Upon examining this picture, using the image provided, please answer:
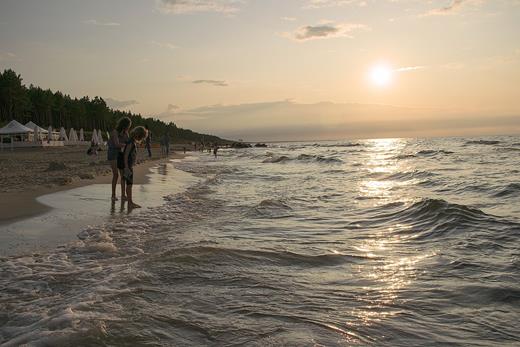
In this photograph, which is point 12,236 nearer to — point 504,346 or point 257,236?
point 257,236

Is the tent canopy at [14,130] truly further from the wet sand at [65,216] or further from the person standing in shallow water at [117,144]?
the person standing in shallow water at [117,144]

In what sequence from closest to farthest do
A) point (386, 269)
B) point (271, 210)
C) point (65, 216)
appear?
1. point (386, 269)
2. point (65, 216)
3. point (271, 210)

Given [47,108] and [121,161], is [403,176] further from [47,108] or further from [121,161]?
[47,108]

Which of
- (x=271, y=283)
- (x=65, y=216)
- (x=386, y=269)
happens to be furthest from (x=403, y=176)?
(x=271, y=283)

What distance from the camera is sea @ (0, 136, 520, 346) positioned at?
323 cm

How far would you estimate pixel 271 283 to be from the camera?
4.46 m

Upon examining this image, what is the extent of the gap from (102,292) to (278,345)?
1.85 metres

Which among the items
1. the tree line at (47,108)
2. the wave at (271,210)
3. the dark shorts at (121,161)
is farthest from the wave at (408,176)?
the tree line at (47,108)

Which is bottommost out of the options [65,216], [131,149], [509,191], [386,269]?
[386,269]

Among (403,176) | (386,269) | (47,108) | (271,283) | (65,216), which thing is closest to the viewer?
(271,283)

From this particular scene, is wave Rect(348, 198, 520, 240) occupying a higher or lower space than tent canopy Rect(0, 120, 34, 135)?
lower

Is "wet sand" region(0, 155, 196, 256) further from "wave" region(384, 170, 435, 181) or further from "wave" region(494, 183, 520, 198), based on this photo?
"wave" region(384, 170, 435, 181)

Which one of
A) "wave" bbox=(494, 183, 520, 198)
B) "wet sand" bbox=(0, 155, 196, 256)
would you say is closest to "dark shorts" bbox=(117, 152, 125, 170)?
"wet sand" bbox=(0, 155, 196, 256)

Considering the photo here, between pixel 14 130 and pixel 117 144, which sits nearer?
pixel 117 144
